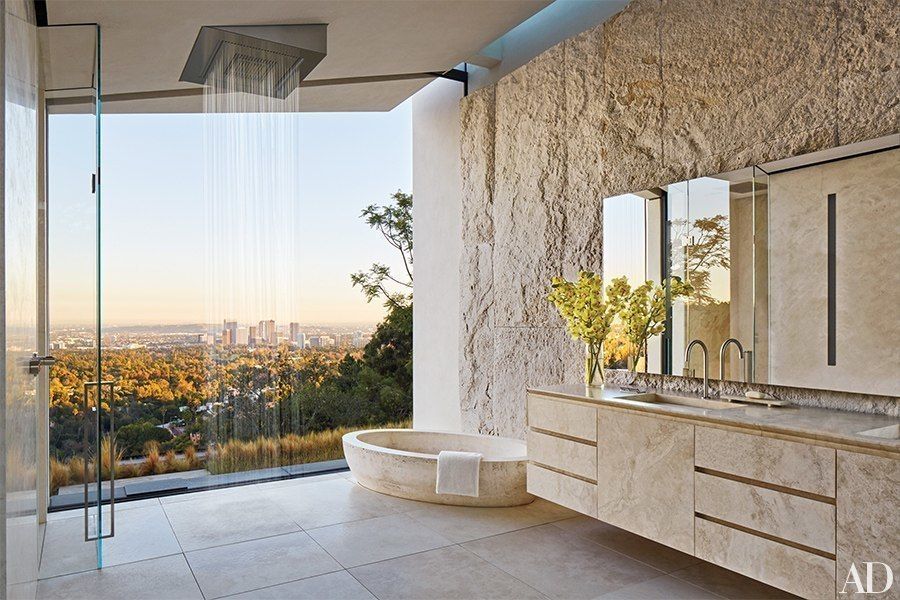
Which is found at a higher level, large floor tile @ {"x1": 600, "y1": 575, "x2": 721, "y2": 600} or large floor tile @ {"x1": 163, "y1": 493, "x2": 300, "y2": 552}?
large floor tile @ {"x1": 600, "y1": 575, "x2": 721, "y2": 600}

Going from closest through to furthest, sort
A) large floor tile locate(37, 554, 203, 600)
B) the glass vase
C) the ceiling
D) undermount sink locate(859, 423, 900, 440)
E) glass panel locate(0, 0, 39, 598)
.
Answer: glass panel locate(0, 0, 39, 598) → undermount sink locate(859, 423, 900, 440) → large floor tile locate(37, 554, 203, 600) → the ceiling → the glass vase

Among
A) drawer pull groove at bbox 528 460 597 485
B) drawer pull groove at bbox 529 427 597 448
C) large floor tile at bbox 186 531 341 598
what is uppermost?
drawer pull groove at bbox 529 427 597 448

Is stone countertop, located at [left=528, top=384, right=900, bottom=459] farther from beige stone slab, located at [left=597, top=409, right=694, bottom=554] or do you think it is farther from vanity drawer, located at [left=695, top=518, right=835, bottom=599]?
vanity drawer, located at [left=695, top=518, right=835, bottom=599]

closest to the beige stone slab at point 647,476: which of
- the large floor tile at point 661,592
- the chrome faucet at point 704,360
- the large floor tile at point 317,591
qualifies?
the large floor tile at point 661,592

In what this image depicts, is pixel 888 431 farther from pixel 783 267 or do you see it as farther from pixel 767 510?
pixel 783 267

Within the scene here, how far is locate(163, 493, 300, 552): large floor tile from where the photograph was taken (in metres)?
3.46

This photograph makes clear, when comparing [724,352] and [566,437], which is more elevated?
[724,352]

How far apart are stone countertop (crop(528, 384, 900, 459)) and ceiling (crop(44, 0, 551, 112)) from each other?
235 cm

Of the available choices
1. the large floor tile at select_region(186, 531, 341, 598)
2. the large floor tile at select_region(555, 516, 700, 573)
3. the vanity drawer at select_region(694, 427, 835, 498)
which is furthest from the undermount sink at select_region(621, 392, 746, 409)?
the large floor tile at select_region(186, 531, 341, 598)

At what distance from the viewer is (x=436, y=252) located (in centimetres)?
543

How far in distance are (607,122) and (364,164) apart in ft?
12.0

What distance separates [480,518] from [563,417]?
86cm

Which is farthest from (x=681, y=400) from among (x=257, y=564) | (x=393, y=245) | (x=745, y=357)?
(x=393, y=245)

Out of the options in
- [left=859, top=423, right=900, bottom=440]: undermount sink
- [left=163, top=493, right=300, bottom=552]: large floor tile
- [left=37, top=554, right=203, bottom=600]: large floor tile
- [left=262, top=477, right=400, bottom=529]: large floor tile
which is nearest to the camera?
[left=859, top=423, right=900, bottom=440]: undermount sink
